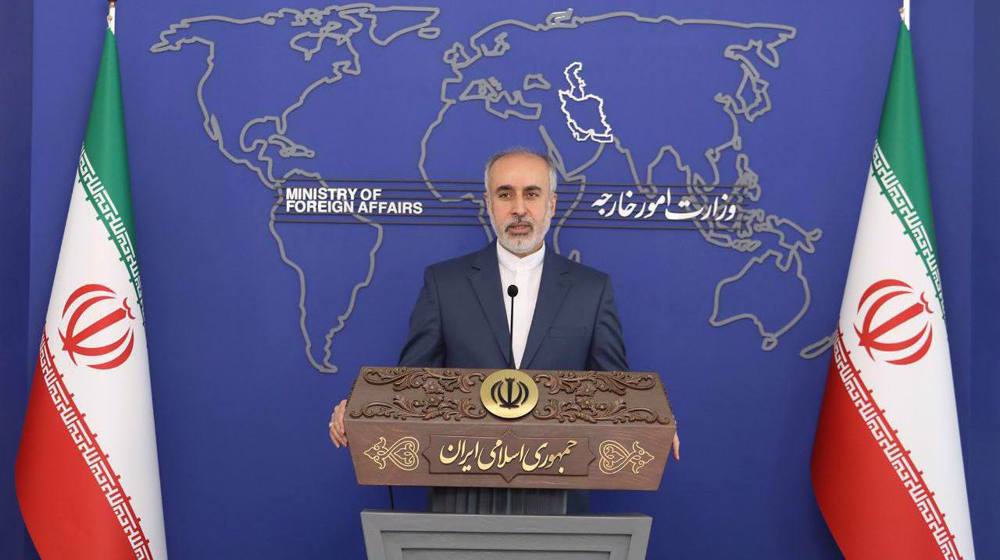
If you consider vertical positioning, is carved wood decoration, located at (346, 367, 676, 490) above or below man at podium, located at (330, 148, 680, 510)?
below

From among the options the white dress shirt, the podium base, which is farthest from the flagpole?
the podium base

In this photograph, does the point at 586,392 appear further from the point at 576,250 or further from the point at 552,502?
the point at 576,250

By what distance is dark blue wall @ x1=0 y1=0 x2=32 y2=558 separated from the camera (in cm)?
380

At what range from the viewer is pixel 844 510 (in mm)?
3506

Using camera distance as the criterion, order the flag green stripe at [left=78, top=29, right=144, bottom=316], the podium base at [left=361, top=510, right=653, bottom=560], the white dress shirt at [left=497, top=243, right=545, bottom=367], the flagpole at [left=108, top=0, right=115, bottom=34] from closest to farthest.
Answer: the podium base at [left=361, top=510, right=653, bottom=560], the white dress shirt at [left=497, top=243, right=545, bottom=367], the flag green stripe at [left=78, top=29, right=144, bottom=316], the flagpole at [left=108, top=0, right=115, bottom=34]

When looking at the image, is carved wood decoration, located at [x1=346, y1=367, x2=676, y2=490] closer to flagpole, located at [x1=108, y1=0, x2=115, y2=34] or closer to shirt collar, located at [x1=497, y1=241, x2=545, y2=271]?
shirt collar, located at [x1=497, y1=241, x2=545, y2=271]

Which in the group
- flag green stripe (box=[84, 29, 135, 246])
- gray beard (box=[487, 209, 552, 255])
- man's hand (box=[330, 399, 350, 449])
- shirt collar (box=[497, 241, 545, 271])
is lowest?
man's hand (box=[330, 399, 350, 449])

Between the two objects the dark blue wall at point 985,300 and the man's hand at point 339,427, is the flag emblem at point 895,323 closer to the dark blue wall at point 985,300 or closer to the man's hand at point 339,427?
the dark blue wall at point 985,300

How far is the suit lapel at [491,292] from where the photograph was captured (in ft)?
10.9

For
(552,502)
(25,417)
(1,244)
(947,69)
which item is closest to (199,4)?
(1,244)

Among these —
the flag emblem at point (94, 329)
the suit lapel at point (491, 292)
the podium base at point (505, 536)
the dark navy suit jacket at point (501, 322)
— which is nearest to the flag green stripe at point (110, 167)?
the flag emblem at point (94, 329)

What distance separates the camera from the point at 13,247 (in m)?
3.83

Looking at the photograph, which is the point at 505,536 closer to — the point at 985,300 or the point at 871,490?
the point at 871,490

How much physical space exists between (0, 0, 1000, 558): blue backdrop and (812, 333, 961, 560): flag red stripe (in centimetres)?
28
